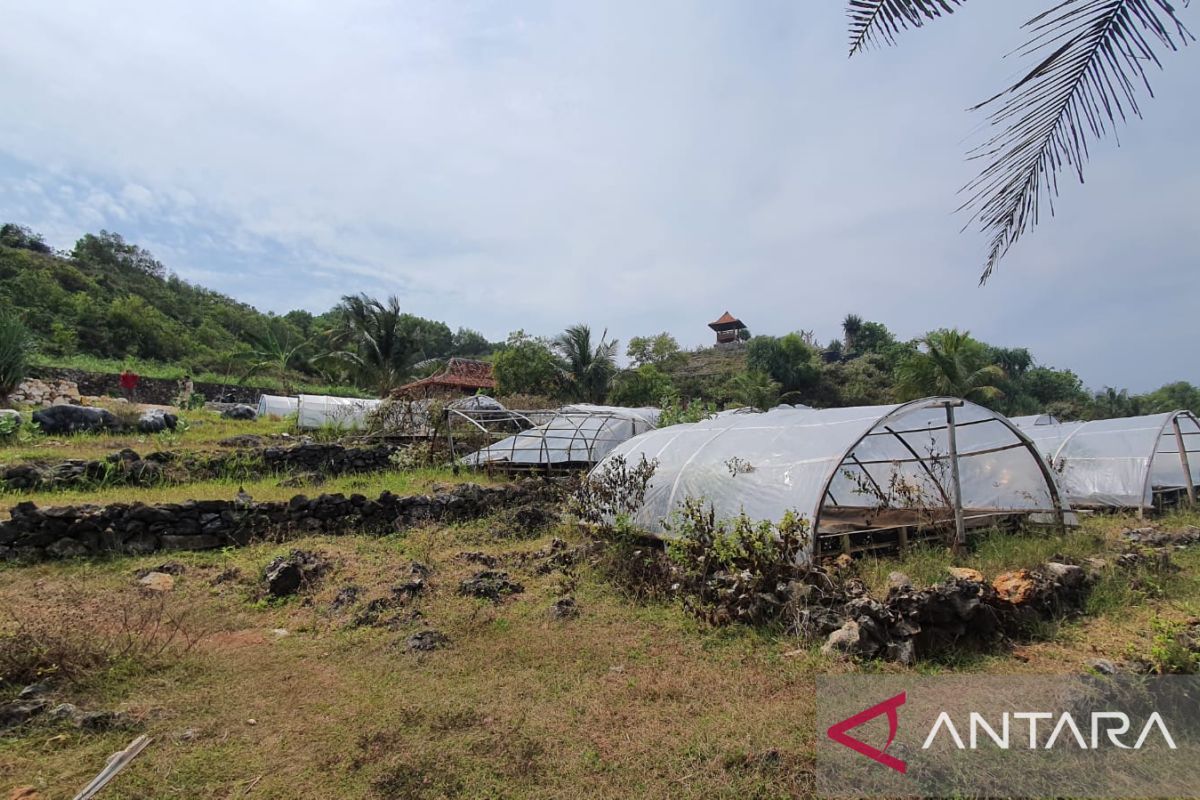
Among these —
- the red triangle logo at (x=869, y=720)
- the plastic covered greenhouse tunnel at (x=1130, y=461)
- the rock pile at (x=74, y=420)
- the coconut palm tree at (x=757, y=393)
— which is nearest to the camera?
the red triangle logo at (x=869, y=720)

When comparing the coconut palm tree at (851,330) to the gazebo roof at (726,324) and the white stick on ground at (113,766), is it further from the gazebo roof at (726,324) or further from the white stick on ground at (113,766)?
the white stick on ground at (113,766)

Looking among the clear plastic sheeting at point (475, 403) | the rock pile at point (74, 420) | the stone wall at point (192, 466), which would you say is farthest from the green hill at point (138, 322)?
the stone wall at point (192, 466)

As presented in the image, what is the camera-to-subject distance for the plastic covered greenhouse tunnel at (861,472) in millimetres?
6531

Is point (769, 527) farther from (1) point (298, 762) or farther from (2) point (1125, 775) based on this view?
(1) point (298, 762)

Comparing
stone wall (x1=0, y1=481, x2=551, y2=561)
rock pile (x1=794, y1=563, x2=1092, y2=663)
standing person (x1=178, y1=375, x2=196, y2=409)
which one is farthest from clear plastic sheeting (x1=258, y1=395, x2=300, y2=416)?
rock pile (x1=794, y1=563, x2=1092, y2=663)

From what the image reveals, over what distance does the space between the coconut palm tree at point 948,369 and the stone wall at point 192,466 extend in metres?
21.2

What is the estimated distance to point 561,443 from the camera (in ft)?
48.6

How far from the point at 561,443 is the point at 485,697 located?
10.8 m

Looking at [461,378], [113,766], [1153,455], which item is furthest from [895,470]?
[461,378]

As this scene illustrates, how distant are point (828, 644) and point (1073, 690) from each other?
1.53m

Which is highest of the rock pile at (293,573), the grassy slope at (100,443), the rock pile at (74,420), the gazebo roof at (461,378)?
the gazebo roof at (461,378)

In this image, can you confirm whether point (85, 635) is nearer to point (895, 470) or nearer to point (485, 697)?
point (485, 697)

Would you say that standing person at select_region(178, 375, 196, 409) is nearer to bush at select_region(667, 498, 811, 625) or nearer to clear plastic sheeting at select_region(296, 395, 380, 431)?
clear plastic sheeting at select_region(296, 395, 380, 431)

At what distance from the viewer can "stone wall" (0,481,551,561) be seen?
7180mm
